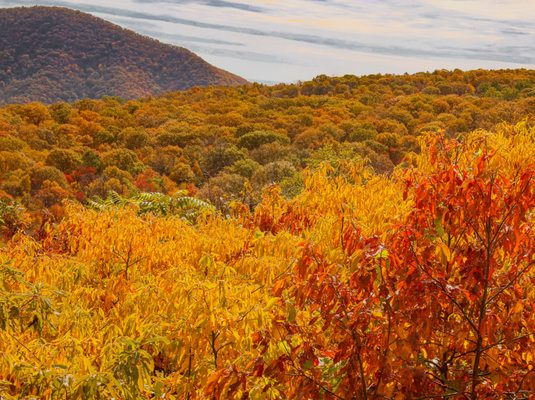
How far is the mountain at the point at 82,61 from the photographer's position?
109 meters

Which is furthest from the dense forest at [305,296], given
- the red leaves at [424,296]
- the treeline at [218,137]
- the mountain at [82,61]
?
the mountain at [82,61]

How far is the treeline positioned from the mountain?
4874cm

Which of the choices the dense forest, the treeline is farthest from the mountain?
the dense forest

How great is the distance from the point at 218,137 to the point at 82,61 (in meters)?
81.1

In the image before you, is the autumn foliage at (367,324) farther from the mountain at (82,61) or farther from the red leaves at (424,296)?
the mountain at (82,61)

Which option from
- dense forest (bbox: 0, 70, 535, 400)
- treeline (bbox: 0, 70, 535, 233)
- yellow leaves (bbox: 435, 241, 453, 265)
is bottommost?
treeline (bbox: 0, 70, 535, 233)

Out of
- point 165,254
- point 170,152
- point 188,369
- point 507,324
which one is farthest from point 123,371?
point 170,152

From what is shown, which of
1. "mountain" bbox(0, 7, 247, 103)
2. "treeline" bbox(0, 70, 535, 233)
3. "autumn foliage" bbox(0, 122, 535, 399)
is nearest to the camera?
"autumn foliage" bbox(0, 122, 535, 399)

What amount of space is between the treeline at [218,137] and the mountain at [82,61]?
48737 mm

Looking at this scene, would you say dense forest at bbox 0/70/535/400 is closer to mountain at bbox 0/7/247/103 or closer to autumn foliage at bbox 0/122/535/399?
autumn foliage at bbox 0/122/535/399

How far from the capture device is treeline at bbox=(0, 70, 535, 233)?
3362cm

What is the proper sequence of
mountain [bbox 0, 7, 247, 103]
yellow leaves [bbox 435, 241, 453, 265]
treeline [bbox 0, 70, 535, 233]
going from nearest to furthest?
1. yellow leaves [bbox 435, 241, 453, 265]
2. treeline [bbox 0, 70, 535, 233]
3. mountain [bbox 0, 7, 247, 103]

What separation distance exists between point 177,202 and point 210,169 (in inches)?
955

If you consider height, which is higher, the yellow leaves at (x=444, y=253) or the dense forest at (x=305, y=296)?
the yellow leaves at (x=444, y=253)
